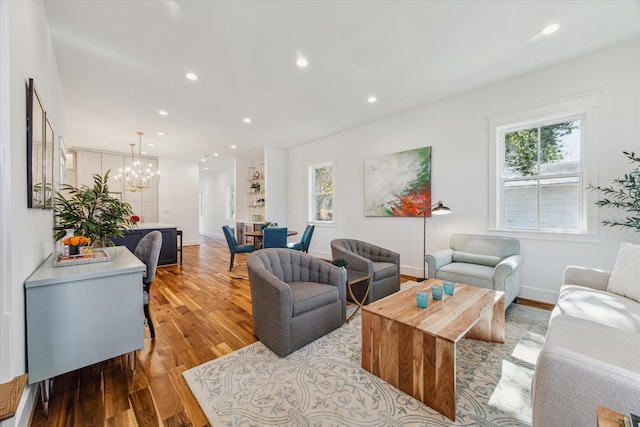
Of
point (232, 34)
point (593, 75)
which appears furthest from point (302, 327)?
point (593, 75)

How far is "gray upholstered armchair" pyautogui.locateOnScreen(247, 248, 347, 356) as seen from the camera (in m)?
2.03

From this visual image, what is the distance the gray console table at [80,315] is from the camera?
1.44 meters

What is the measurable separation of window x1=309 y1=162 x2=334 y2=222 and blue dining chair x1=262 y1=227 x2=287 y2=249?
1.72 metres

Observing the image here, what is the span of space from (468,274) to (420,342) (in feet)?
5.83

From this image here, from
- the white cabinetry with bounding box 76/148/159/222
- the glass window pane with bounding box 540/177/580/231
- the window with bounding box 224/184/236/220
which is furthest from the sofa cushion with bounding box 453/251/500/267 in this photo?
the window with bounding box 224/184/236/220

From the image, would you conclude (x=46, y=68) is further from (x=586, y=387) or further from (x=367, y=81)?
(x=586, y=387)

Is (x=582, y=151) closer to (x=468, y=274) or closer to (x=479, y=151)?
(x=479, y=151)

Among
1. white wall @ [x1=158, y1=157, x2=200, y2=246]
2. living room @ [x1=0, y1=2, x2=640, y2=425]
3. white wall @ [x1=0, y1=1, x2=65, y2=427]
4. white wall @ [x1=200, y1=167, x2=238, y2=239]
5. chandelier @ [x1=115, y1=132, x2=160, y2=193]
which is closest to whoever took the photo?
white wall @ [x1=0, y1=1, x2=65, y2=427]

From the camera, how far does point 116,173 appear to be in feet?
23.7

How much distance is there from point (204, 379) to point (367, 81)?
3737 millimetres

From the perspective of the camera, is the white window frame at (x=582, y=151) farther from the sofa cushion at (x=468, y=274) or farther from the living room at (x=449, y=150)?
the sofa cushion at (x=468, y=274)

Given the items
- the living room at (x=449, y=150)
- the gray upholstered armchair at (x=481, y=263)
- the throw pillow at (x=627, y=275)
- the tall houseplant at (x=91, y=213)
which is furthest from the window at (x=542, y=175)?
the tall houseplant at (x=91, y=213)

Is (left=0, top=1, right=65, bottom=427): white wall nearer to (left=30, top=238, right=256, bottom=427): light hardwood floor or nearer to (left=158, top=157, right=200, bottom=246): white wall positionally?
(left=30, top=238, right=256, bottom=427): light hardwood floor

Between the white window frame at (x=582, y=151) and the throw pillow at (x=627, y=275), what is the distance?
87 centimetres
